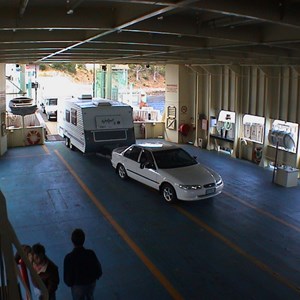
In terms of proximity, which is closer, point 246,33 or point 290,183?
point 246,33

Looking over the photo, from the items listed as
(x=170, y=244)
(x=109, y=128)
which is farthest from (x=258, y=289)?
(x=109, y=128)

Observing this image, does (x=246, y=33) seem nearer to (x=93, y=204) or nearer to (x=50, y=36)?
(x=50, y=36)

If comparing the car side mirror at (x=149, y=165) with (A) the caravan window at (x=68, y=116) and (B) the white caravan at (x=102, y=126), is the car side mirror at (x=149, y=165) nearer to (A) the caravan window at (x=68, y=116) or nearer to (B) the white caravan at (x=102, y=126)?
(B) the white caravan at (x=102, y=126)

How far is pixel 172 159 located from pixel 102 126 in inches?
225

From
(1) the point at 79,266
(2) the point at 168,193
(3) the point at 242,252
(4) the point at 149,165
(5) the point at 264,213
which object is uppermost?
(4) the point at 149,165

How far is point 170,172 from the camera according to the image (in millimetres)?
12188

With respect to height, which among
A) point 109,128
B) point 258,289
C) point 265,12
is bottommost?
point 258,289

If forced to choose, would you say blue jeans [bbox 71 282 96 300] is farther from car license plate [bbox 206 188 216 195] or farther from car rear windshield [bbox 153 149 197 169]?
car rear windshield [bbox 153 149 197 169]

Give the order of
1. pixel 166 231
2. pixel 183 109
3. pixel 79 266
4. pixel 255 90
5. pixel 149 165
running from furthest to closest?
pixel 183 109 < pixel 255 90 < pixel 149 165 < pixel 166 231 < pixel 79 266

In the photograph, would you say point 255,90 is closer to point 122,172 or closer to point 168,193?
point 122,172

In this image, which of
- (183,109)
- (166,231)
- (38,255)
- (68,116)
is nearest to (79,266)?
(38,255)

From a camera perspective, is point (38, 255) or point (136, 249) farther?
point (136, 249)

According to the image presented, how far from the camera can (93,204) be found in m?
12.0

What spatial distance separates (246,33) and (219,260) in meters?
4.84
